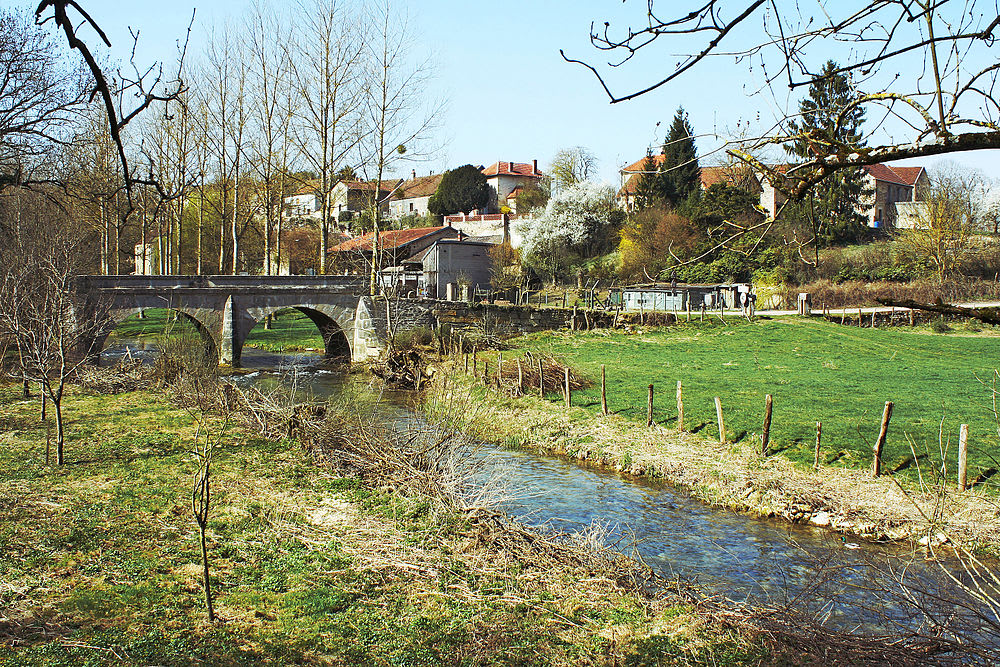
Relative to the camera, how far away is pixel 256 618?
7.18 metres

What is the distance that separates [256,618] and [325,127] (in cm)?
3253

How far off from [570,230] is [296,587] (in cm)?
4812

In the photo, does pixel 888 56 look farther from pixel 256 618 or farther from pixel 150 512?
pixel 150 512

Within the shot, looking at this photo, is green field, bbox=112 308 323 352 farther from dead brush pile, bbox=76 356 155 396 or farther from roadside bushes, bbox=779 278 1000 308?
roadside bushes, bbox=779 278 1000 308

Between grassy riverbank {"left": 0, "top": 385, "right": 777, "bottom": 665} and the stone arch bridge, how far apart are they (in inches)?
660

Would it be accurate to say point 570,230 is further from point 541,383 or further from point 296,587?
point 296,587

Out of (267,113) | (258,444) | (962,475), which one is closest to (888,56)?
(962,475)

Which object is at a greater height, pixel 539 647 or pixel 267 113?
pixel 267 113

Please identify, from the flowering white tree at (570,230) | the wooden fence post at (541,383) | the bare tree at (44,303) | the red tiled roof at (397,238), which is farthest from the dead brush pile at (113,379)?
the flowering white tree at (570,230)

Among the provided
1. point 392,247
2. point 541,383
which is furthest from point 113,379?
point 392,247

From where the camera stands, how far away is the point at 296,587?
789 centimetres

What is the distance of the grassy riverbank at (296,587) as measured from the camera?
21.9 ft

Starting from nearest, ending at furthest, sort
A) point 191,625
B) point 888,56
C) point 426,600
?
point 888,56
point 191,625
point 426,600

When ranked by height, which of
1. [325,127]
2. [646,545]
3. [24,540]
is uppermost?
[325,127]
